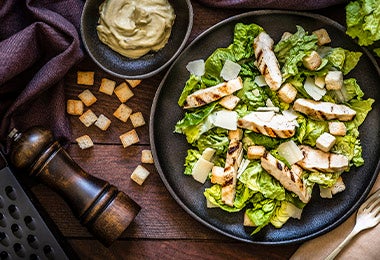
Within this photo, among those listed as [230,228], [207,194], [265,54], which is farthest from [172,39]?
[230,228]

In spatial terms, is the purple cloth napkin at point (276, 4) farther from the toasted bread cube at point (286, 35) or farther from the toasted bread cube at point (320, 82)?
the toasted bread cube at point (320, 82)

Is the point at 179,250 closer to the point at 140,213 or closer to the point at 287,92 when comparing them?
the point at 140,213

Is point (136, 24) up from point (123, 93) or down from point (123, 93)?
up

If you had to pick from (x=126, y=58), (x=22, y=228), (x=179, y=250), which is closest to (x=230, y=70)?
(x=126, y=58)

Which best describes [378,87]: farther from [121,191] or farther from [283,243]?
[121,191]

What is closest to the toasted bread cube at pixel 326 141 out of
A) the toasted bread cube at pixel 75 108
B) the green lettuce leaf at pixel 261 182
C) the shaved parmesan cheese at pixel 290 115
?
the shaved parmesan cheese at pixel 290 115

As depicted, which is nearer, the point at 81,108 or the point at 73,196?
the point at 73,196

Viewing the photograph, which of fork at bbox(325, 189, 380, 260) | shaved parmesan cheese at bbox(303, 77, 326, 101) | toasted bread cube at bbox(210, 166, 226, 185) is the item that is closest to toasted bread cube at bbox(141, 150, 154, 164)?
toasted bread cube at bbox(210, 166, 226, 185)
